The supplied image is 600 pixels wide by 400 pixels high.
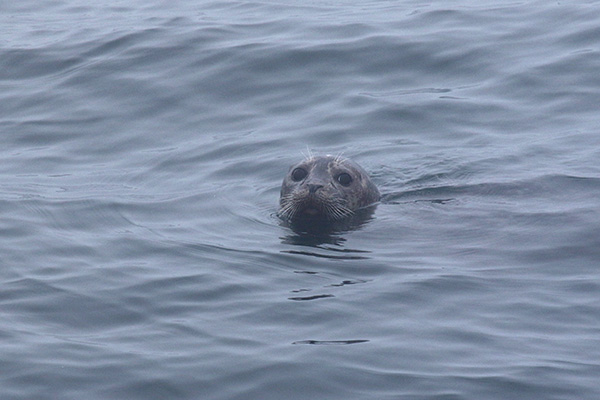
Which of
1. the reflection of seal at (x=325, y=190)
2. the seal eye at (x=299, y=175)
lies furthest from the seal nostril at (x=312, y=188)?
the seal eye at (x=299, y=175)

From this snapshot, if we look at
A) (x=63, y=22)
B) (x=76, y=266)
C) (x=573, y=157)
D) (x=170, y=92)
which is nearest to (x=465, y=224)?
(x=573, y=157)

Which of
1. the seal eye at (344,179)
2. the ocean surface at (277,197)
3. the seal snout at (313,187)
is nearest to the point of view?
the ocean surface at (277,197)

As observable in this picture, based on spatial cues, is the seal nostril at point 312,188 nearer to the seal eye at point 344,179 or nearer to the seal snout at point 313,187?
the seal snout at point 313,187

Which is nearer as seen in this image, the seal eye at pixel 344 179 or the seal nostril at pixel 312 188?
the seal nostril at pixel 312 188

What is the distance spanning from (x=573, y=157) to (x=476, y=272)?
3.75 meters

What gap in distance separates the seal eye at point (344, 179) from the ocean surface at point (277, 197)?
0.46m

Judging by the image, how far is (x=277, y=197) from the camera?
460 inches

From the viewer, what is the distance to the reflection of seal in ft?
35.3

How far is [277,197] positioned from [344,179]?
874 mm

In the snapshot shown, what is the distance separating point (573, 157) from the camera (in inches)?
479

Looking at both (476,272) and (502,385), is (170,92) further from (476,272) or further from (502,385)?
(502,385)

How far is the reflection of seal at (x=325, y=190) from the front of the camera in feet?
35.3

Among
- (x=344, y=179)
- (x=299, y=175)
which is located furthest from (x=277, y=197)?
(x=344, y=179)

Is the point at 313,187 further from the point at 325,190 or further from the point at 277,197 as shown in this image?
the point at 277,197
